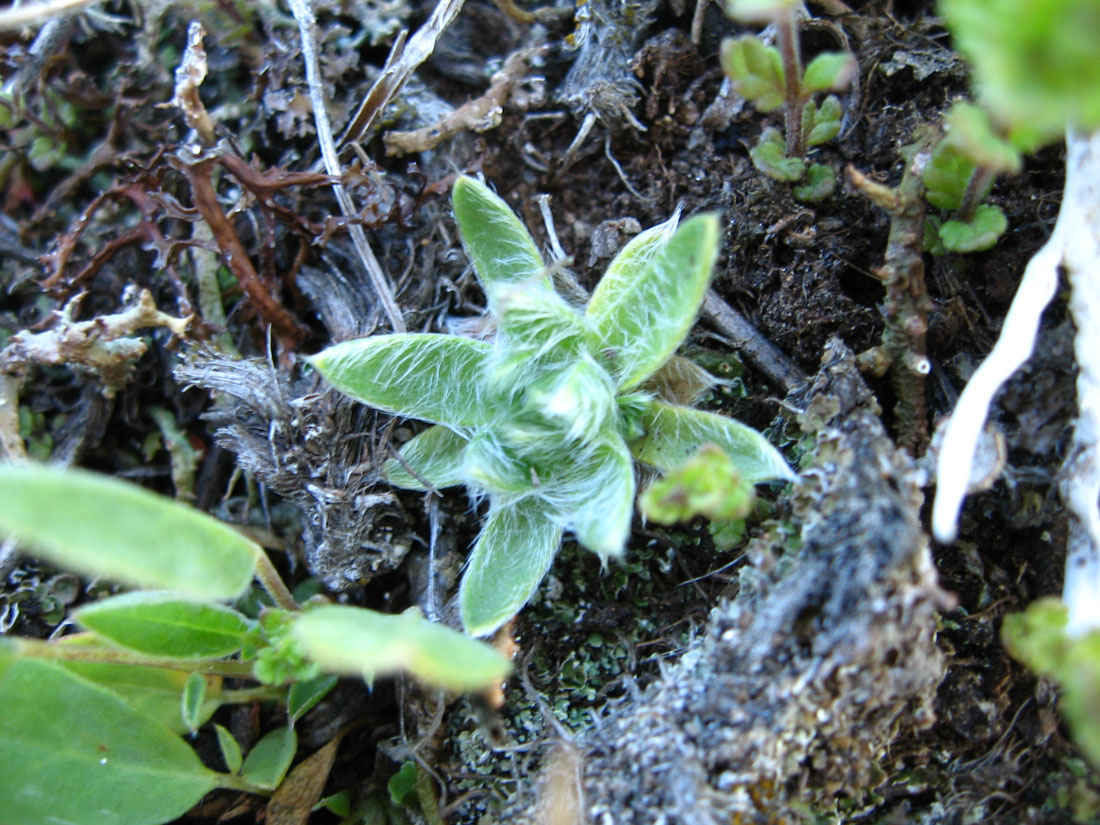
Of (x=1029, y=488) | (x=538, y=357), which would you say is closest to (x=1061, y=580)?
(x=1029, y=488)

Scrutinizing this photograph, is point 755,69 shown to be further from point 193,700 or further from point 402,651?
point 193,700

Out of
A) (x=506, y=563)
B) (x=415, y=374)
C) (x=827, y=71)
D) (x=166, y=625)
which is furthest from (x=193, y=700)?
(x=827, y=71)

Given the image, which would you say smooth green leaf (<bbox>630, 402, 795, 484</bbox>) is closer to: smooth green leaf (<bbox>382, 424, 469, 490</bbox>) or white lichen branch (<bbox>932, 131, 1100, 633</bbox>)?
white lichen branch (<bbox>932, 131, 1100, 633</bbox>)

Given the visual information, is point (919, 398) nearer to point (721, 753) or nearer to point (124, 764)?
point (721, 753)

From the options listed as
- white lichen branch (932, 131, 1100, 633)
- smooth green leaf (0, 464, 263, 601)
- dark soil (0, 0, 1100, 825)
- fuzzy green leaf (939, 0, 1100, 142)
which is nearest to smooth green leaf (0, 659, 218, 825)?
dark soil (0, 0, 1100, 825)

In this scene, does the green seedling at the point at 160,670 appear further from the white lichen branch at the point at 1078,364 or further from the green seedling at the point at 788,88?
the green seedling at the point at 788,88

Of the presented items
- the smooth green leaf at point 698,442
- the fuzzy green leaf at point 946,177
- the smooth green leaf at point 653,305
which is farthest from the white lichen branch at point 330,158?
the fuzzy green leaf at point 946,177
